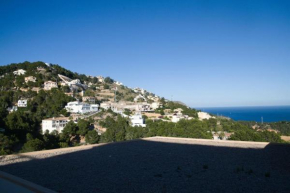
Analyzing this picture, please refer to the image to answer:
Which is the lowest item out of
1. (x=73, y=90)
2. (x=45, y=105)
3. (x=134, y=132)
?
(x=134, y=132)

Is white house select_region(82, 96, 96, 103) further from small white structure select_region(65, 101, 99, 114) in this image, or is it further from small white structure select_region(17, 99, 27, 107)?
small white structure select_region(17, 99, 27, 107)

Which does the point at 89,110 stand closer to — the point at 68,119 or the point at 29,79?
the point at 68,119

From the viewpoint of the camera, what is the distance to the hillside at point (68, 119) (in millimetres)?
20531

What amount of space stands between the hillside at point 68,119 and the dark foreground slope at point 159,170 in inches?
428

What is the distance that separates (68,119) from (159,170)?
89.9ft

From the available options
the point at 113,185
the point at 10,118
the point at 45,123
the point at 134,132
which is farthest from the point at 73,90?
the point at 113,185

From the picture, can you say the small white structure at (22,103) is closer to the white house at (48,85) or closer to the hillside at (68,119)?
the hillside at (68,119)

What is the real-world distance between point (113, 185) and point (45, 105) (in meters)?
33.5

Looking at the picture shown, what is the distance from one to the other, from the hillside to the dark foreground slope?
10.9 metres

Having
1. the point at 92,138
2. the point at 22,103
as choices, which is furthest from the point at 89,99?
the point at 92,138

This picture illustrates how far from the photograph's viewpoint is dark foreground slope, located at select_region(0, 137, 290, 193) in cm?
442

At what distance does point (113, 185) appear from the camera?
14.8 feet

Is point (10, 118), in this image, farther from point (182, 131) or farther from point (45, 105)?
point (182, 131)

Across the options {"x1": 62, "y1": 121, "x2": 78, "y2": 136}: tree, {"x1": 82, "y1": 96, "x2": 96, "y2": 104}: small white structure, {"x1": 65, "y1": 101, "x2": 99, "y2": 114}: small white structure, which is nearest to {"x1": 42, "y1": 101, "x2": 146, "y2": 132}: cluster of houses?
{"x1": 65, "y1": 101, "x2": 99, "y2": 114}: small white structure
